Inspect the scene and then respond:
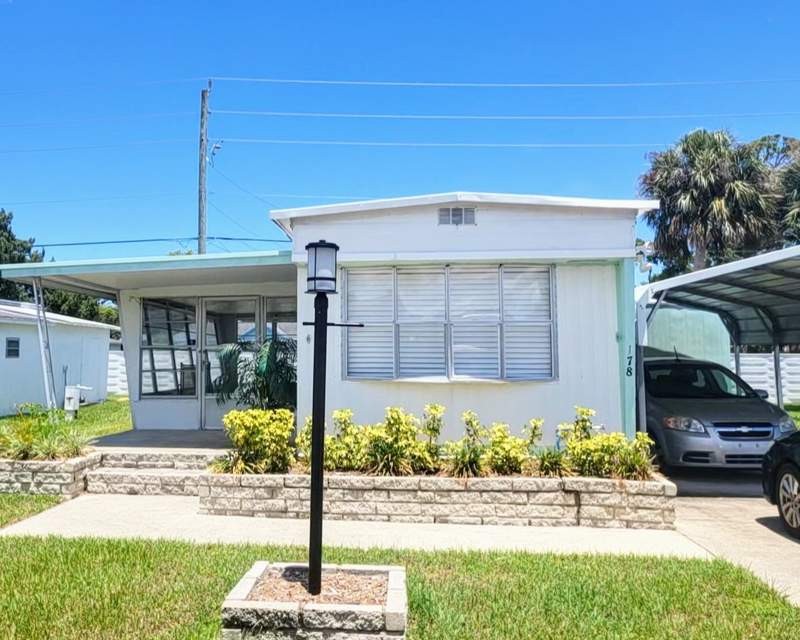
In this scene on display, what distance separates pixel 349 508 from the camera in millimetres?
6234

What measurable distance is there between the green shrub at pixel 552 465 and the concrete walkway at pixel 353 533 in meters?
0.59

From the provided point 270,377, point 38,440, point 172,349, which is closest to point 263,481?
point 270,377

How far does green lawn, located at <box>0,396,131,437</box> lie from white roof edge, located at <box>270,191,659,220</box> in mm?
6144

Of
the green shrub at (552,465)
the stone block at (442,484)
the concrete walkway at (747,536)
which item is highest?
the green shrub at (552,465)

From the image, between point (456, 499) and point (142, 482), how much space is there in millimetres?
4034

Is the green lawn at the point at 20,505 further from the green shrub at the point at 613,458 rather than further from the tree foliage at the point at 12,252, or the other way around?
the tree foliage at the point at 12,252

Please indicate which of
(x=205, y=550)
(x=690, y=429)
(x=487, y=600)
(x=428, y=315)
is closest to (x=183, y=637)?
(x=205, y=550)

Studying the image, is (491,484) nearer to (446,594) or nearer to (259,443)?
(446,594)

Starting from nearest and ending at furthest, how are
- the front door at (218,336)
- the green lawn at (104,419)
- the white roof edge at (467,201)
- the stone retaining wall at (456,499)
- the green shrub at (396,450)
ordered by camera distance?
the stone retaining wall at (456,499) → the green shrub at (396,450) → the white roof edge at (467,201) → the front door at (218,336) → the green lawn at (104,419)

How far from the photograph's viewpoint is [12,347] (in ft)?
53.0

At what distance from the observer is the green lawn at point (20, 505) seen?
6211 mm

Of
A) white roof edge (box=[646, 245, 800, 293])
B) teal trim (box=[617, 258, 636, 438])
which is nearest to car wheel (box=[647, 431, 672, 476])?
teal trim (box=[617, 258, 636, 438])

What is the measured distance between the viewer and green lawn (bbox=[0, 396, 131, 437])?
37.1ft

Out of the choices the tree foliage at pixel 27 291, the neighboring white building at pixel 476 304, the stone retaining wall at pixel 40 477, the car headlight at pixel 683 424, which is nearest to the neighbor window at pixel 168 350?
the neighboring white building at pixel 476 304
